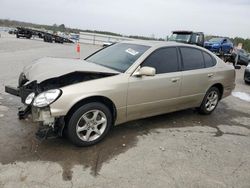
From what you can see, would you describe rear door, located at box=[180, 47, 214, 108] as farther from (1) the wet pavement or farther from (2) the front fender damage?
(2) the front fender damage

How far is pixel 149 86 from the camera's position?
4488 mm

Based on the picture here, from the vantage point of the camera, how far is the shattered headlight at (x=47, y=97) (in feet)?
11.6

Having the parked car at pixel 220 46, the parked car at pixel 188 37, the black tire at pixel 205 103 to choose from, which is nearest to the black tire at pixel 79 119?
the black tire at pixel 205 103

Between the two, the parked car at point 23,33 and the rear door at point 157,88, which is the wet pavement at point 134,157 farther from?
the parked car at point 23,33

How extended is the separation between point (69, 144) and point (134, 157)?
1.00 m

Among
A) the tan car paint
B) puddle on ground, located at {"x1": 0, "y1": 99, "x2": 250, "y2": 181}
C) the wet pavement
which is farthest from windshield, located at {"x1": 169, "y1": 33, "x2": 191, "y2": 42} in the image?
the wet pavement

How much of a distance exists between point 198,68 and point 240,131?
1.50 meters

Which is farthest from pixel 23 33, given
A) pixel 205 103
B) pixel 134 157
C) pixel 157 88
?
pixel 134 157

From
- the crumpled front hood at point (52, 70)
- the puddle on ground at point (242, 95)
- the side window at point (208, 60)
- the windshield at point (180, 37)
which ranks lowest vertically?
the puddle on ground at point (242, 95)

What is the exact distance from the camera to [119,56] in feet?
15.9

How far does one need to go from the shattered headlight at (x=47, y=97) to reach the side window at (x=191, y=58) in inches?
105

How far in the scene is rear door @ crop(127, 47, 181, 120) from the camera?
4.36 metres

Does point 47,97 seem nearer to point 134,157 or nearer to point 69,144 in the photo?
point 69,144

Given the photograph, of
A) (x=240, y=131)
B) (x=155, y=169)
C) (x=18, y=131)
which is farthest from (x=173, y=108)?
(x=18, y=131)
